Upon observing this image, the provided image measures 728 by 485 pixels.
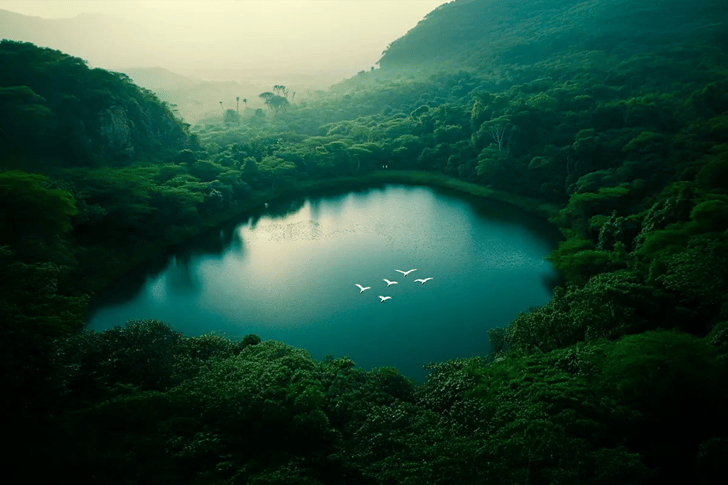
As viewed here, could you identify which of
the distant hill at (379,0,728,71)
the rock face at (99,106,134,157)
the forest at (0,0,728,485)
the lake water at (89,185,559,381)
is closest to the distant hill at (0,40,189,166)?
the rock face at (99,106,134,157)

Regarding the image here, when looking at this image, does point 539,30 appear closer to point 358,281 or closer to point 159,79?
point 358,281

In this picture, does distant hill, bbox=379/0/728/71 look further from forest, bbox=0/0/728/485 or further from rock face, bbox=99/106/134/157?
rock face, bbox=99/106/134/157

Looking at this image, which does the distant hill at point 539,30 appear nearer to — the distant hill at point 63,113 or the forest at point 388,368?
the forest at point 388,368

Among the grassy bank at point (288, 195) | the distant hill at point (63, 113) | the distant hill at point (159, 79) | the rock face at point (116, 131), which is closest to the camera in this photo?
the grassy bank at point (288, 195)

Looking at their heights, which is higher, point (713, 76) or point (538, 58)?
point (538, 58)

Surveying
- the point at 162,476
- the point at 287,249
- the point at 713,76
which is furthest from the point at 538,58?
the point at 162,476

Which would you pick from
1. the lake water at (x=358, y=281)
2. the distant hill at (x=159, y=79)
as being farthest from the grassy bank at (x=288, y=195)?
the distant hill at (x=159, y=79)

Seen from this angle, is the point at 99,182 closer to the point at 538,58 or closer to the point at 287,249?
the point at 287,249
